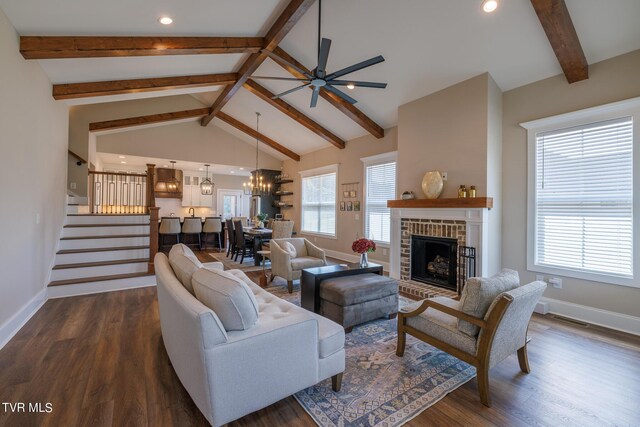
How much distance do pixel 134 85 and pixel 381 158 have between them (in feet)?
15.6

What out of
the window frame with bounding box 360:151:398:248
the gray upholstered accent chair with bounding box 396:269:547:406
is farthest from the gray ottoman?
the window frame with bounding box 360:151:398:248

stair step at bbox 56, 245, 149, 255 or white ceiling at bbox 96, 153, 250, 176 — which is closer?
stair step at bbox 56, 245, 149, 255

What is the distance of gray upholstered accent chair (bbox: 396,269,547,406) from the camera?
1.96 meters

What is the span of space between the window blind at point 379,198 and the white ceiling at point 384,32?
61.6 inches

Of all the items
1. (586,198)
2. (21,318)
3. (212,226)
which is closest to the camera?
(21,318)

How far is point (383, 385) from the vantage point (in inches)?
85.9

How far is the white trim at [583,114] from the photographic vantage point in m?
3.21

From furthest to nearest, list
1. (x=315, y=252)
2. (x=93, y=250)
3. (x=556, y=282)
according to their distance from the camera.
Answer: (x=315, y=252)
(x=93, y=250)
(x=556, y=282)

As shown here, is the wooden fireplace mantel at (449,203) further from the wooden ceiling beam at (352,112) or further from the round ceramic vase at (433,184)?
the wooden ceiling beam at (352,112)

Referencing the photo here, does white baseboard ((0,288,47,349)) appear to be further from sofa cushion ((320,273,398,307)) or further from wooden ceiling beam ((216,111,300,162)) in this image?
wooden ceiling beam ((216,111,300,162))

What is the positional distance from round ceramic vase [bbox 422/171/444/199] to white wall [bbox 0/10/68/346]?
5.10 meters

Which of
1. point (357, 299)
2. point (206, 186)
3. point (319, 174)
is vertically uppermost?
point (319, 174)

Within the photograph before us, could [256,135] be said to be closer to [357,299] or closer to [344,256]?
[344,256]

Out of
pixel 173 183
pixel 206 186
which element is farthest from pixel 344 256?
pixel 173 183
